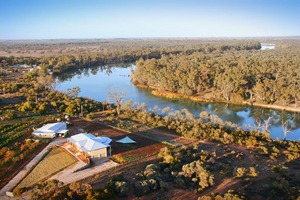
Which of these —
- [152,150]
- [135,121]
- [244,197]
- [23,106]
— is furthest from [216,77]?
[244,197]

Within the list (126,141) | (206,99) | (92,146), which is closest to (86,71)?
(206,99)

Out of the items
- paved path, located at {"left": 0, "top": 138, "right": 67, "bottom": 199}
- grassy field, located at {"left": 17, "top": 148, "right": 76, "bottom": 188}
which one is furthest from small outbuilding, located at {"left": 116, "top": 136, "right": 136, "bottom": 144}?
paved path, located at {"left": 0, "top": 138, "right": 67, "bottom": 199}

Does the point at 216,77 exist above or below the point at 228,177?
above

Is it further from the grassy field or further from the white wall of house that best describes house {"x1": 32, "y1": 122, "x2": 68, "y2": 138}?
the white wall of house

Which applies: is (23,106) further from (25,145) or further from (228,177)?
(228,177)

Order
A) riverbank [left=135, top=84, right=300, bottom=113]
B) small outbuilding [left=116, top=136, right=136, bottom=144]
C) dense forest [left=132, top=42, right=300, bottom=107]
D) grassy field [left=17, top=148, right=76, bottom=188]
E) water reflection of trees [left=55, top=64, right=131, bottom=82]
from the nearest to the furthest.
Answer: grassy field [left=17, top=148, right=76, bottom=188] → small outbuilding [left=116, top=136, right=136, bottom=144] → riverbank [left=135, top=84, right=300, bottom=113] → dense forest [left=132, top=42, right=300, bottom=107] → water reflection of trees [left=55, top=64, right=131, bottom=82]

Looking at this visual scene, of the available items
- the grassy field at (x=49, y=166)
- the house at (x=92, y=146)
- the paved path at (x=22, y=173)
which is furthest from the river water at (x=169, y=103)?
the paved path at (x=22, y=173)

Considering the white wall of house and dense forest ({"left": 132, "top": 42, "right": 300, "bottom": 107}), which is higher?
dense forest ({"left": 132, "top": 42, "right": 300, "bottom": 107})
